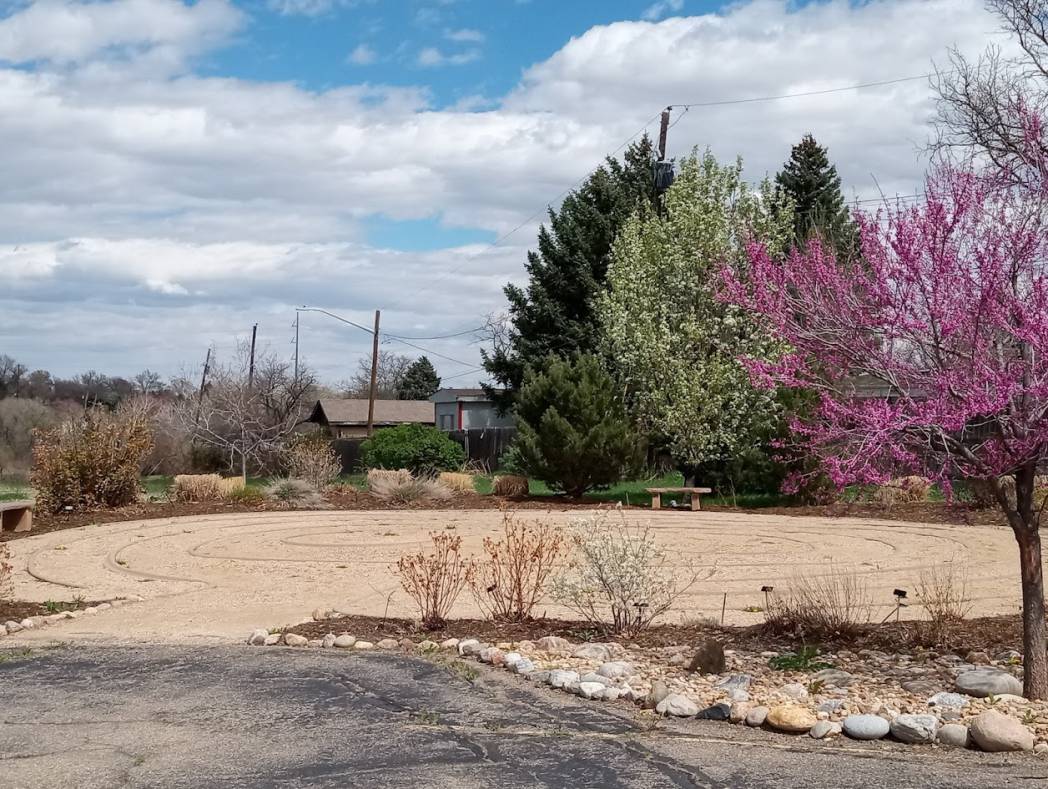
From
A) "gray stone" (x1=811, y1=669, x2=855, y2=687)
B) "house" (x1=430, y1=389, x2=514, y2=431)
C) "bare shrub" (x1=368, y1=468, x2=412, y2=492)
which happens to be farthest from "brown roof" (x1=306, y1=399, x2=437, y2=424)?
"gray stone" (x1=811, y1=669, x2=855, y2=687)

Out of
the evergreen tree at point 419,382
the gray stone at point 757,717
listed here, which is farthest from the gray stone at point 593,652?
the evergreen tree at point 419,382

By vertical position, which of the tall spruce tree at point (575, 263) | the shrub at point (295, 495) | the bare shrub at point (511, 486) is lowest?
the shrub at point (295, 495)

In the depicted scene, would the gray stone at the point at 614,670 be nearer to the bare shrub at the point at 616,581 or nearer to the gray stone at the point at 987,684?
the bare shrub at the point at 616,581

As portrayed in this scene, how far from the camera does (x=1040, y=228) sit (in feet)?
20.5

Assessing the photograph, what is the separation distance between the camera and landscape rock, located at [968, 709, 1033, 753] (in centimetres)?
567

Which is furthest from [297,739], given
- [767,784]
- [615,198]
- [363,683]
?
[615,198]

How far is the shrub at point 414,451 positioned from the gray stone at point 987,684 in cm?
2047

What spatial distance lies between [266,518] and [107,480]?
319 centimetres

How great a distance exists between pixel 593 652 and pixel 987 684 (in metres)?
2.57

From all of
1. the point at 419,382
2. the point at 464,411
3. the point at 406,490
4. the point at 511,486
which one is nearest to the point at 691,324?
the point at 511,486

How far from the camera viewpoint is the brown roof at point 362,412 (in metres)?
57.1

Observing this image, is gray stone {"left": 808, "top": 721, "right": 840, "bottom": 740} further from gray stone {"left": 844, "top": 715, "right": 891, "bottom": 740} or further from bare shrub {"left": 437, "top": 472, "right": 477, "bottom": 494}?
bare shrub {"left": 437, "top": 472, "right": 477, "bottom": 494}

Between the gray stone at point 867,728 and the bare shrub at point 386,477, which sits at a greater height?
the bare shrub at point 386,477

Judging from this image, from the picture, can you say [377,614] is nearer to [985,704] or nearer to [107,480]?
[985,704]
